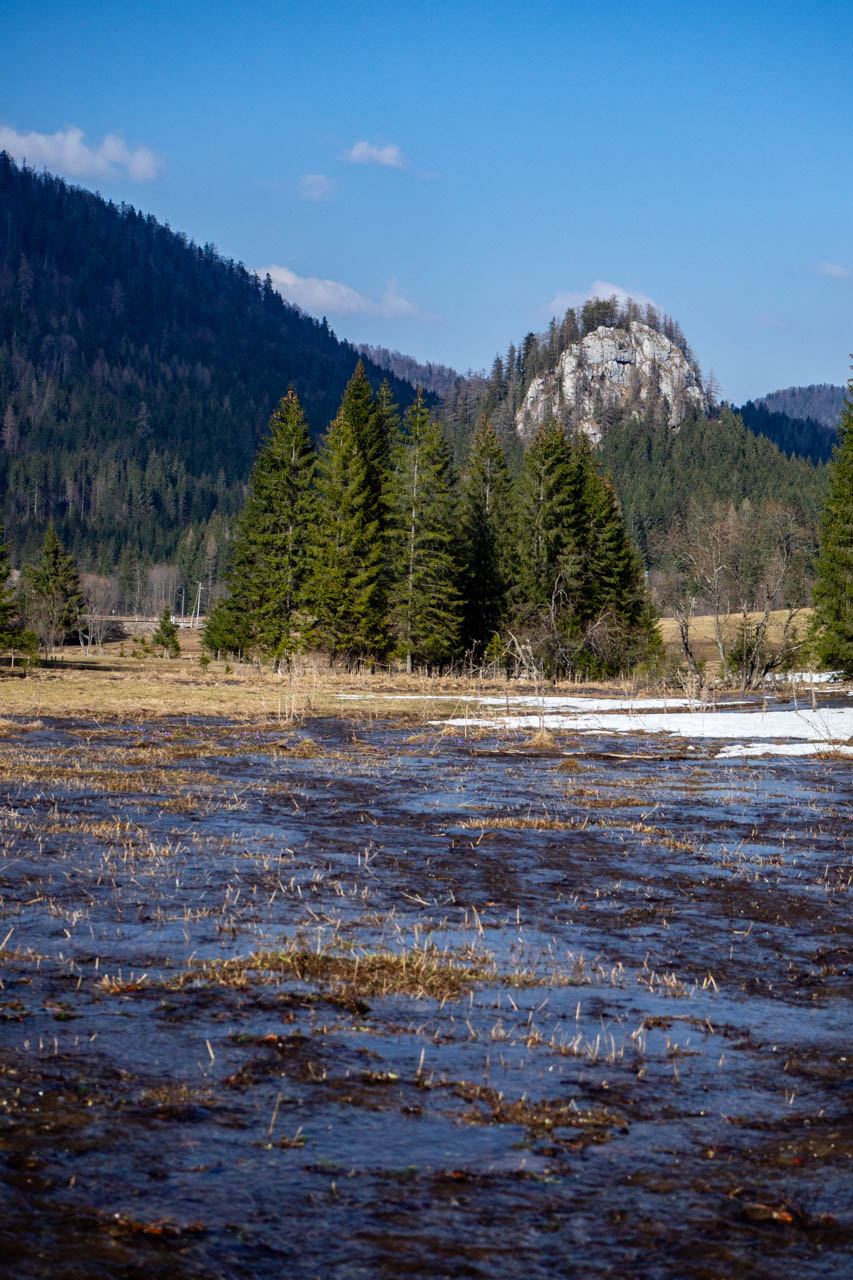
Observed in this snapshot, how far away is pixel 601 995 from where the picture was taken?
23.1 feet

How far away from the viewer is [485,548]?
59656 mm

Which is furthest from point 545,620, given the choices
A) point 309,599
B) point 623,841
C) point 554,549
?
point 623,841

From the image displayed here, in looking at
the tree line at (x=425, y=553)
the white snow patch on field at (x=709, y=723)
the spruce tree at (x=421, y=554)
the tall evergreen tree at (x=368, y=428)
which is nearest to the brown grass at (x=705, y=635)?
the tree line at (x=425, y=553)

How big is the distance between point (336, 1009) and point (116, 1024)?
128cm

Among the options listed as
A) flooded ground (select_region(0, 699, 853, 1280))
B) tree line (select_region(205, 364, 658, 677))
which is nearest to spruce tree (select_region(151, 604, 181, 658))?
tree line (select_region(205, 364, 658, 677))

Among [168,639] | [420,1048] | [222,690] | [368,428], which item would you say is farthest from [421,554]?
[420,1048]

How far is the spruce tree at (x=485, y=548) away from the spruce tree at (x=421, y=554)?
3.63 metres

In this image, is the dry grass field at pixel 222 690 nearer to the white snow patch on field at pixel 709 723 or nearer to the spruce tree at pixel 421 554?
the spruce tree at pixel 421 554

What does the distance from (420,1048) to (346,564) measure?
1894 inches

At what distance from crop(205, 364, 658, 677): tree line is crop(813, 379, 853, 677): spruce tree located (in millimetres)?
9250

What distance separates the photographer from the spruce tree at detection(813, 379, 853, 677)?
163 ft

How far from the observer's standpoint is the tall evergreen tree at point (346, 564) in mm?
53219

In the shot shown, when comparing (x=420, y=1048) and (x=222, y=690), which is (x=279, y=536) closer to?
(x=222, y=690)

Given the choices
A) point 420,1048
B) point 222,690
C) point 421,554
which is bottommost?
point 222,690
